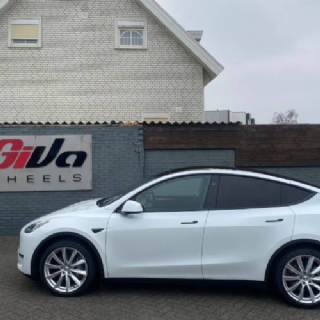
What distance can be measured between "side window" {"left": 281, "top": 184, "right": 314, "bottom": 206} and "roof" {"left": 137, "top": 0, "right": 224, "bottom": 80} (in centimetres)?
916

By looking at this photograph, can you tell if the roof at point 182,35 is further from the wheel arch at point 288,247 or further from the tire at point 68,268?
the tire at point 68,268

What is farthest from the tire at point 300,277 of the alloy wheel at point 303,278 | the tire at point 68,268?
the tire at point 68,268

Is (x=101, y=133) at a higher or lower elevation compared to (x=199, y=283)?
higher

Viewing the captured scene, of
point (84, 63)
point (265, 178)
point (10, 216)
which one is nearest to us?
point (265, 178)

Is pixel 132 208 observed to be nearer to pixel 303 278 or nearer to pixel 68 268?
pixel 68 268

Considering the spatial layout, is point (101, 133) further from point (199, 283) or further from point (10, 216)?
point (199, 283)

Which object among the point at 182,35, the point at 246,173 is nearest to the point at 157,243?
the point at 246,173

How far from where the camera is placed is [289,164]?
9562 millimetres

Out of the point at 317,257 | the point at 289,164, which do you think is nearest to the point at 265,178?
the point at 317,257

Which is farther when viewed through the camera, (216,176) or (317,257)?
(216,176)

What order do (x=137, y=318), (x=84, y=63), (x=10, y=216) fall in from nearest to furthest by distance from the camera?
(x=137, y=318), (x=10, y=216), (x=84, y=63)

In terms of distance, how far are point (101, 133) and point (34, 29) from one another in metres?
6.50

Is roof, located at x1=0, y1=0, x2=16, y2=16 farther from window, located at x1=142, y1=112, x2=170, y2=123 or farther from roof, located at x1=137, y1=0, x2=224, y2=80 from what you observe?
window, located at x1=142, y1=112, x2=170, y2=123

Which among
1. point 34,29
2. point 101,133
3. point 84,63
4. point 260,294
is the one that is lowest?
point 260,294
